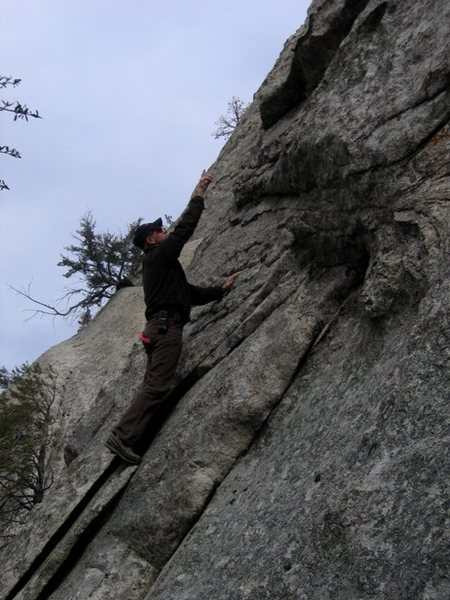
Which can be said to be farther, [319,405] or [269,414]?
[269,414]

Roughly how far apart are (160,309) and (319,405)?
10.8 feet

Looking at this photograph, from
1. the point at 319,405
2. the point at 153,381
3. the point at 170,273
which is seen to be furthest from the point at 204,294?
the point at 319,405

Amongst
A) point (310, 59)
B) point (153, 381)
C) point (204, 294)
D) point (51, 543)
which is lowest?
point (51, 543)

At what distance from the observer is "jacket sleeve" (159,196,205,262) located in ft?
31.7

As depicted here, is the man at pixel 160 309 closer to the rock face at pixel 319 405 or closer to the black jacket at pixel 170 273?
the black jacket at pixel 170 273

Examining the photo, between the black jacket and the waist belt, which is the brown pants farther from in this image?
the black jacket

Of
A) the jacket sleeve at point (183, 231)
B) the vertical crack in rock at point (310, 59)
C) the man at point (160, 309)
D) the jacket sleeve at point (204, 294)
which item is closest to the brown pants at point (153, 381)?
the man at point (160, 309)

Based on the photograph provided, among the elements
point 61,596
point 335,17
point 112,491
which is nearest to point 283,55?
point 335,17

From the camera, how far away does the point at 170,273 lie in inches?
392

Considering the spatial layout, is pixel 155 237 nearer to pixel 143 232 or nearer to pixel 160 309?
pixel 143 232

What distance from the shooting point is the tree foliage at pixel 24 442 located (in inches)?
623

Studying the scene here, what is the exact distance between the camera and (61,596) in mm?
8070

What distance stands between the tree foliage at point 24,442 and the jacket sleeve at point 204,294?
699 cm

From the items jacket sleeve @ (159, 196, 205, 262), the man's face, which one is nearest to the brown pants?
jacket sleeve @ (159, 196, 205, 262)
